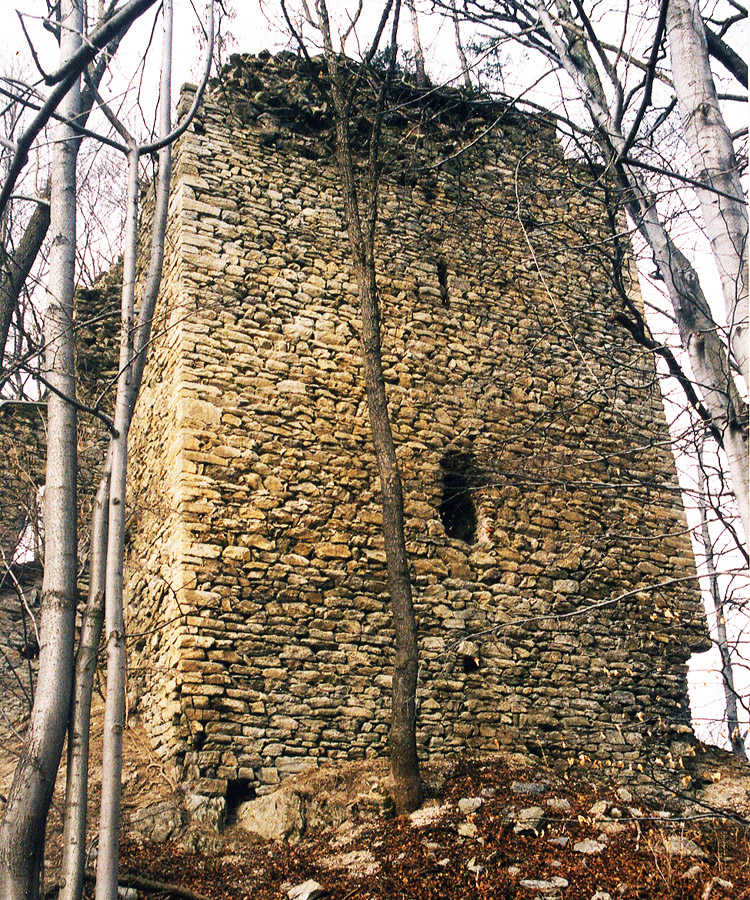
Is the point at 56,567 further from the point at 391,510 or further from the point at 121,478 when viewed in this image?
the point at 391,510

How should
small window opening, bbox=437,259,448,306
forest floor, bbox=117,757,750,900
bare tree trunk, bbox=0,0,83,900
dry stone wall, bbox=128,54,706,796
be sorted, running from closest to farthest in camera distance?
bare tree trunk, bbox=0,0,83,900, forest floor, bbox=117,757,750,900, dry stone wall, bbox=128,54,706,796, small window opening, bbox=437,259,448,306

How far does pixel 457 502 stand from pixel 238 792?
329 centimetres

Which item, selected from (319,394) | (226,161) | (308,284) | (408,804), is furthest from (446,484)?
(226,161)

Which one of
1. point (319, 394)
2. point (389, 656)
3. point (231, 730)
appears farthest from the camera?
point (319, 394)

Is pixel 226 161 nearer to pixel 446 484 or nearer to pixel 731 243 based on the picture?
pixel 446 484

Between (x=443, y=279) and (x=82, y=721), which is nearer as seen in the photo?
(x=82, y=721)

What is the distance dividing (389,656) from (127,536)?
2903mm

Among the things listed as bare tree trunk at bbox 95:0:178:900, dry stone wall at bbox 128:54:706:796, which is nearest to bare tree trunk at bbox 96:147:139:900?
bare tree trunk at bbox 95:0:178:900

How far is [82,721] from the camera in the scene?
4.41m

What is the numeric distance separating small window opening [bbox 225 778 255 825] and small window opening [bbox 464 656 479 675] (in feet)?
6.87

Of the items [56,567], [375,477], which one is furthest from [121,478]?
[375,477]

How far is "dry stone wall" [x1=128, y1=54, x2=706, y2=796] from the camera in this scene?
660 centimetres

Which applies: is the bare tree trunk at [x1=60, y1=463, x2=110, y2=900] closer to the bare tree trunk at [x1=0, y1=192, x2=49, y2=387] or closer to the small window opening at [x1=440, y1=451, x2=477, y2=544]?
the bare tree trunk at [x1=0, y1=192, x2=49, y2=387]

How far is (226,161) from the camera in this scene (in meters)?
8.14
